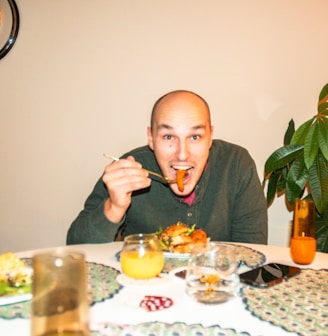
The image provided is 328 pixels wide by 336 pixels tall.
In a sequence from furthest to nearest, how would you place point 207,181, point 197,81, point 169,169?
point 197,81 → point 207,181 → point 169,169

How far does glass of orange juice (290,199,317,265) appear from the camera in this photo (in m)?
1.21

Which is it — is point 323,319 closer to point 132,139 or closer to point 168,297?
point 168,297

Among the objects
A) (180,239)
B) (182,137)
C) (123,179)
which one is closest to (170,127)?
(182,137)

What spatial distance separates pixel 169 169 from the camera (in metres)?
1.72

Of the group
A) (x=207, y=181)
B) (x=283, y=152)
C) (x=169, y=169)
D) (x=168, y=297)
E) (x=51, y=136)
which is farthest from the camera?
(x=51, y=136)

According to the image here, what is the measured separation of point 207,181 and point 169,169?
0.68 feet

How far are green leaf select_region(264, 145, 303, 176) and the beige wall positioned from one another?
39 cm

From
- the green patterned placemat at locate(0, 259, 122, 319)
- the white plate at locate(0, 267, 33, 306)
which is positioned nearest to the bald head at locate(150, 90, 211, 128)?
the green patterned placemat at locate(0, 259, 122, 319)

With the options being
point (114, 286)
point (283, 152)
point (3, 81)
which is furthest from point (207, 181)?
point (3, 81)

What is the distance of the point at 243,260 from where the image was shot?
4.14 feet

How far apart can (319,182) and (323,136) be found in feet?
0.78

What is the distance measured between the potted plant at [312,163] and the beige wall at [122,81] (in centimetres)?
39

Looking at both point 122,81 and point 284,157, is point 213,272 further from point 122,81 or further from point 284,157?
point 122,81

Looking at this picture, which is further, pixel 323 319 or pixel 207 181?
pixel 207 181
